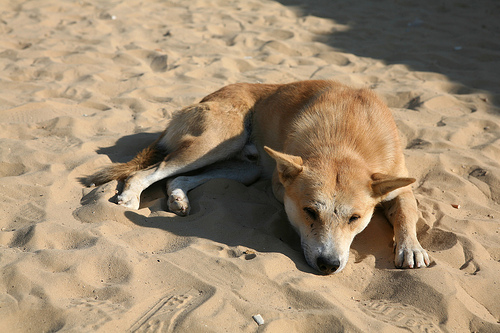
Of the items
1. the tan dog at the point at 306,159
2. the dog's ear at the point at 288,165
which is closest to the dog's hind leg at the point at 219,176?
the tan dog at the point at 306,159

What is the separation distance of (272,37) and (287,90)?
355 cm

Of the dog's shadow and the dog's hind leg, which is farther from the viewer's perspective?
the dog's hind leg

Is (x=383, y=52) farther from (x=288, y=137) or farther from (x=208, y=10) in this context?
(x=288, y=137)

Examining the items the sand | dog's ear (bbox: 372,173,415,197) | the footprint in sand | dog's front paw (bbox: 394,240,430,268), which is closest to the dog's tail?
the sand

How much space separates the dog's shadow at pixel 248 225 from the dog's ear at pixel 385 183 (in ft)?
1.59

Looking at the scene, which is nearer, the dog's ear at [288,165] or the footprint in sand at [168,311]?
the footprint in sand at [168,311]

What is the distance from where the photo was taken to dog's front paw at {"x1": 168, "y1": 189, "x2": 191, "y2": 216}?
3443mm

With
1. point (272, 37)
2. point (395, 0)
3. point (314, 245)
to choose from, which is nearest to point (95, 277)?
point (314, 245)

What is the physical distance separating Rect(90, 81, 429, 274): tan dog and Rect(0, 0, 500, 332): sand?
0.18 meters

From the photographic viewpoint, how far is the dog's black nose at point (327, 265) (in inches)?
109

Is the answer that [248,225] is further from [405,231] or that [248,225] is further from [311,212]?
[405,231]

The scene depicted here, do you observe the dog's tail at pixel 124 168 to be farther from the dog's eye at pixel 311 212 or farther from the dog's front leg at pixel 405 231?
the dog's front leg at pixel 405 231

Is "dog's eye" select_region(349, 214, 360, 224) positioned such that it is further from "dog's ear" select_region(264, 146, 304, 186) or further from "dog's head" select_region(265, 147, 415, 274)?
"dog's ear" select_region(264, 146, 304, 186)

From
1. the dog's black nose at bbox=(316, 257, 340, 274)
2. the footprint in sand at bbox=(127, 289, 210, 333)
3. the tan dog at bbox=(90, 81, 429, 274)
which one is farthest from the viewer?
the tan dog at bbox=(90, 81, 429, 274)
